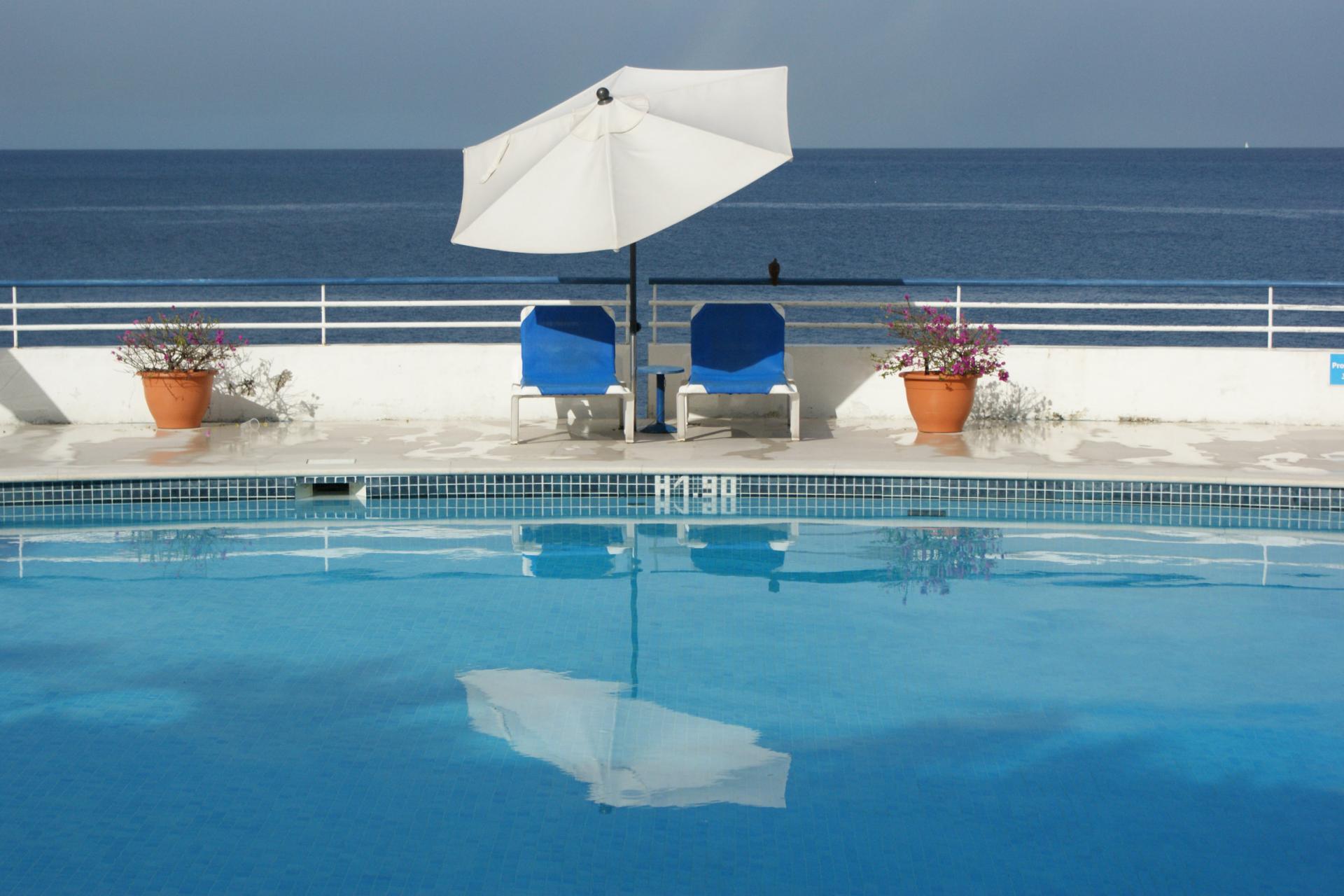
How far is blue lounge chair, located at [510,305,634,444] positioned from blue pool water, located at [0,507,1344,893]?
1.36 m

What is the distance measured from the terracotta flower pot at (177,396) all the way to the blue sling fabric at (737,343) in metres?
2.90

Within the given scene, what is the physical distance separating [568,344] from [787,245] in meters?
45.4

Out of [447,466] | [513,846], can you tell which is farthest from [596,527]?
Result: [513,846]

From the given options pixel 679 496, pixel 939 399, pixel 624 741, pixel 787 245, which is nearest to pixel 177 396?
pixel 679 496

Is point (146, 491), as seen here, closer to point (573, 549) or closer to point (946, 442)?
point (573, 549)

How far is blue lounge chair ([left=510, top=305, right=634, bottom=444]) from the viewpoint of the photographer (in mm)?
7980

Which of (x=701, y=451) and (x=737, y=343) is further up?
(x=737, y=343)

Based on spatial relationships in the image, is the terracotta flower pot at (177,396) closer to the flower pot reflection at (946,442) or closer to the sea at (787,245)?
the flower pot reflection at (946,442)

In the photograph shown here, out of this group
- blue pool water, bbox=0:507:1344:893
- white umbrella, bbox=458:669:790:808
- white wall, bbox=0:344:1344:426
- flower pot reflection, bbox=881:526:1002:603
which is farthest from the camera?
white wall, bbox=0:344:1344:426

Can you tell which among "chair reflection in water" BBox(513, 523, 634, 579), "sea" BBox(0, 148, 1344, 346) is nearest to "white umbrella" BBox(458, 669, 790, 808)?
"chair reflection in water" BBox(513, 523, 634, 579)

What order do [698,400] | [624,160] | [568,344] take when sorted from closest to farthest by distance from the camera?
[624,160], [568,344], [698,400]

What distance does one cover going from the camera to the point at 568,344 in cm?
802

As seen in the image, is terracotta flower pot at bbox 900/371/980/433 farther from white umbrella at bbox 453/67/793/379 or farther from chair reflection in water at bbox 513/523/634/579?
chair reflection in water at bbox 513/523/634/579

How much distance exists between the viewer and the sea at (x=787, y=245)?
36.9 m
